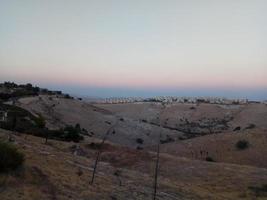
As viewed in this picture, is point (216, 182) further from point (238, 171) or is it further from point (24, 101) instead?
point (24, 101)

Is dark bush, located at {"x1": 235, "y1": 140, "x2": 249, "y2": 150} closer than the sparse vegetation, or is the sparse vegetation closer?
the sparse vegetation

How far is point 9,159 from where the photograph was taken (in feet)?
51.8

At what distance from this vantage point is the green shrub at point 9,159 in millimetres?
15508

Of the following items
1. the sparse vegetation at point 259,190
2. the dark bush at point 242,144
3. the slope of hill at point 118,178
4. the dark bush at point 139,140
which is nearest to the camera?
the slope of hill at point 118,178

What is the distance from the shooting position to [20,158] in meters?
16.5

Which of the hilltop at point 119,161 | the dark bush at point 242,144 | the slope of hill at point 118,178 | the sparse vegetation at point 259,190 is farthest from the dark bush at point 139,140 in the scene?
the sparse vegetation at point 259,190

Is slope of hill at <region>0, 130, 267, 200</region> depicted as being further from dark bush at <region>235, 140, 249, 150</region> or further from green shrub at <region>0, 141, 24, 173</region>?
dark bush at <region>235, 140, 249, 150</region>

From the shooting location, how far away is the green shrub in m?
15.5

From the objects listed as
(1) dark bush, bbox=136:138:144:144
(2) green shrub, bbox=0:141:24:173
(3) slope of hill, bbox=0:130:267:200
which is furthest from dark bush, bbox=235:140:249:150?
(2) green shrub, bbox=0:141:24:173

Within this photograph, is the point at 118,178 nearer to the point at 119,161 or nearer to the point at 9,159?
the point at 9,159

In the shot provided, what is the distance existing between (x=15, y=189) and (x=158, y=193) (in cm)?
682

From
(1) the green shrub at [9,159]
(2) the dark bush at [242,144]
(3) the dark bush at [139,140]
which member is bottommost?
(3) the dark bush at [139,140]

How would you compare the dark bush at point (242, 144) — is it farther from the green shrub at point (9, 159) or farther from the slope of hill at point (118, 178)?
the green shrub at point (9, 159)

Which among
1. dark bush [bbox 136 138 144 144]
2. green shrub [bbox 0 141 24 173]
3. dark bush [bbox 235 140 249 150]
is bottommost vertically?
dark bush [bbox 136 138 144 144]
